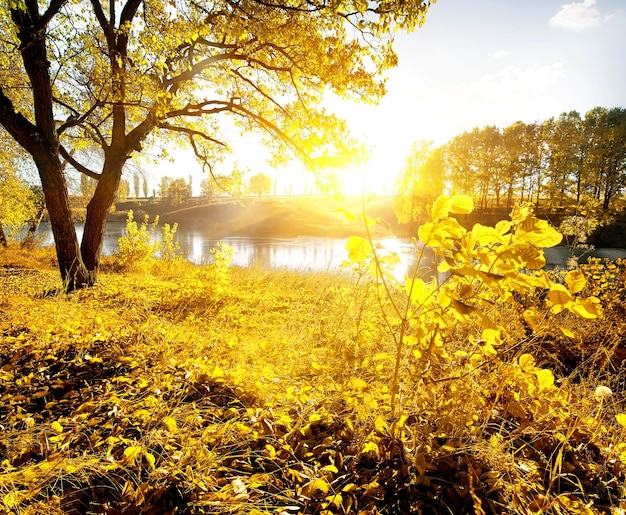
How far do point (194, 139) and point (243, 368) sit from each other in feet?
22.5

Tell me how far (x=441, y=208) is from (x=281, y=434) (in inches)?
61.8

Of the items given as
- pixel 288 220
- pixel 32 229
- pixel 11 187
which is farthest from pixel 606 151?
pixel 32 229

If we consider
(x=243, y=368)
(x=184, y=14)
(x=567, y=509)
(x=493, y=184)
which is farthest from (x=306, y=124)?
(x=493, y=184)

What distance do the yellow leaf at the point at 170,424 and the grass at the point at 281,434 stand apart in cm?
3

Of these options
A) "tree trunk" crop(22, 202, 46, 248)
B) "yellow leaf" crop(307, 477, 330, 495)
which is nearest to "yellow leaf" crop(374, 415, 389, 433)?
"yellow leaf" crop(307, 477, 330, 495)

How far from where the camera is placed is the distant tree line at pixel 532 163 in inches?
1074

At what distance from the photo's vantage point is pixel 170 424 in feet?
5.59

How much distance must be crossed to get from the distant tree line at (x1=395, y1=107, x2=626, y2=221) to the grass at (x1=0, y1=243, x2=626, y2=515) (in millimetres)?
27849

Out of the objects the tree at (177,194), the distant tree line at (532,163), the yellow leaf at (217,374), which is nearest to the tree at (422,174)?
the distant tree line at (532,163)

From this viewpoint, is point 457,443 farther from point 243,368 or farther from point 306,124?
point 306,124

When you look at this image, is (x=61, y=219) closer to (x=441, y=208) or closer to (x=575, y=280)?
(x=441, y=208)

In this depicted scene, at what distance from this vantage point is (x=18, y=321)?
10.3 feet

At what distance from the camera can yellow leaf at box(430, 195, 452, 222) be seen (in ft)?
4.16

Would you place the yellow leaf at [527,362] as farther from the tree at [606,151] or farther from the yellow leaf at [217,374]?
the tree at [606,151]
